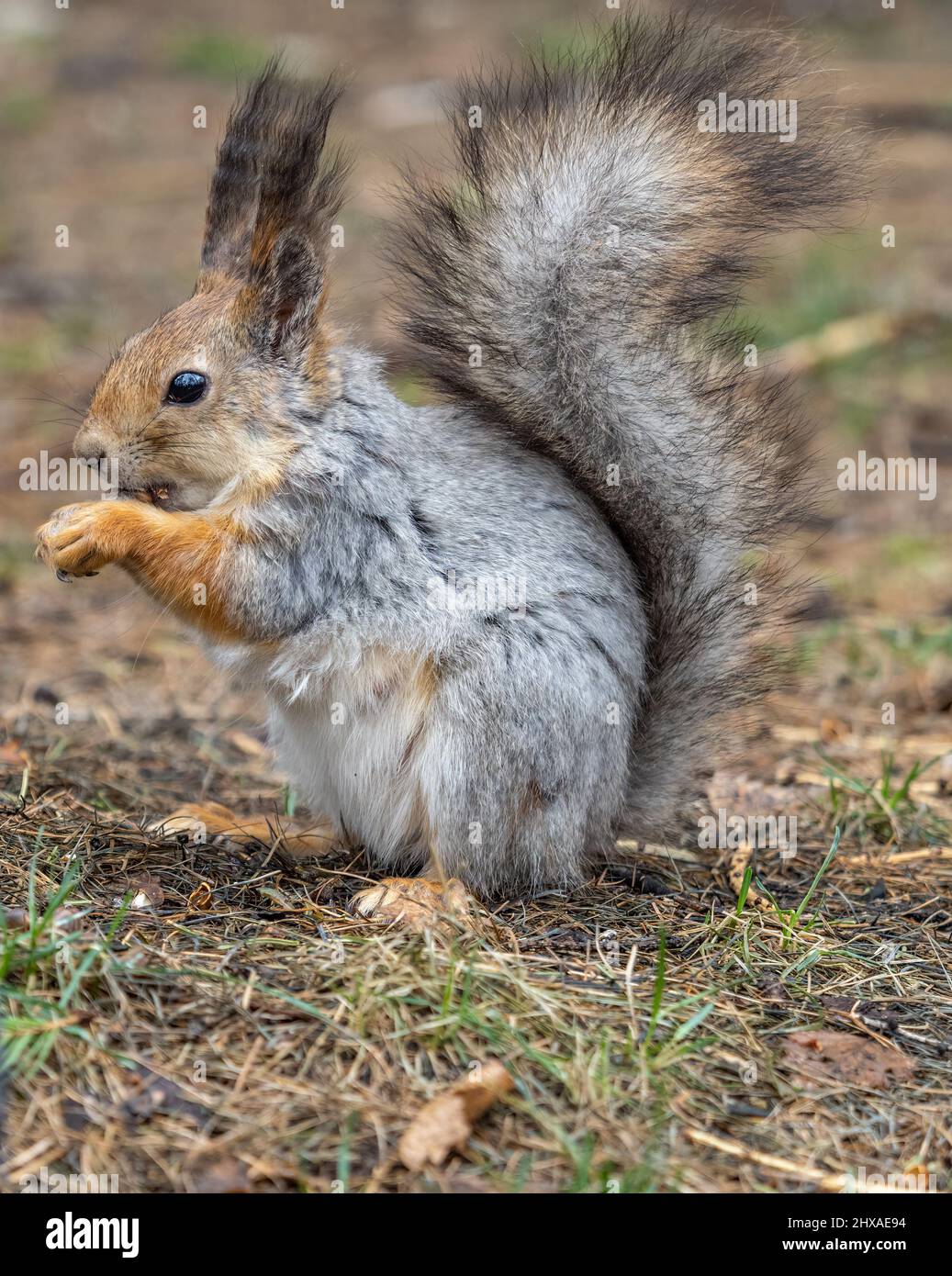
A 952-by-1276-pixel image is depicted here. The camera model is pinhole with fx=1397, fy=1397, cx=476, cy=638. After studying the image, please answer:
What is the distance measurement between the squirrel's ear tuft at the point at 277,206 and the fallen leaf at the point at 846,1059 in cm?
167

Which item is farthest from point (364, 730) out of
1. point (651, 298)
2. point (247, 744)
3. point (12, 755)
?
point (247, 744)

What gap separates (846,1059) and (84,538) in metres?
1.68

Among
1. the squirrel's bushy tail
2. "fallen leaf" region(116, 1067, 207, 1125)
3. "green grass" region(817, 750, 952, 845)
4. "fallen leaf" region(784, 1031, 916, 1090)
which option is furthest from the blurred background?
"fallen leaf" region(116, 1067, 207, 1125)

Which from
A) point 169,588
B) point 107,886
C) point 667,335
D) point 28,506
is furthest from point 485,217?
point 28,506

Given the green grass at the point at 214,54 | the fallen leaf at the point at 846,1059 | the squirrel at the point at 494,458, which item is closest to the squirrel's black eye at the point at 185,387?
the squirrel at the point at 494,458

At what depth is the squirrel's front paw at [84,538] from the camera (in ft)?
8.83

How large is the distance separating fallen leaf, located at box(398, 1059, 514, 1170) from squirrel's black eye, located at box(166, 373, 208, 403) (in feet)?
4.74

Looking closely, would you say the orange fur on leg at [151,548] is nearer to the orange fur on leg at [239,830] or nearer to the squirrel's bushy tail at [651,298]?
the orange fur on leg at [239,830]

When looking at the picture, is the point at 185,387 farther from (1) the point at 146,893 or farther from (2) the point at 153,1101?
(2) the point at 153,1101

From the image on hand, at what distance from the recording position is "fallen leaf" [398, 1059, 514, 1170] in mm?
1922

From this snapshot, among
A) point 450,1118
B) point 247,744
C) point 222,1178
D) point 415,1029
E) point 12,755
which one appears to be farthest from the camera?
point 247,744

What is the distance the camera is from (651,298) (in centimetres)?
278

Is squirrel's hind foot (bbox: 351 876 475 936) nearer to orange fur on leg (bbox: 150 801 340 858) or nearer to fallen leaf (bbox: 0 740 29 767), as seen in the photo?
orange fur on leg (bbox: 150 801 340 858)

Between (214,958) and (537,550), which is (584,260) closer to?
(537,550)
